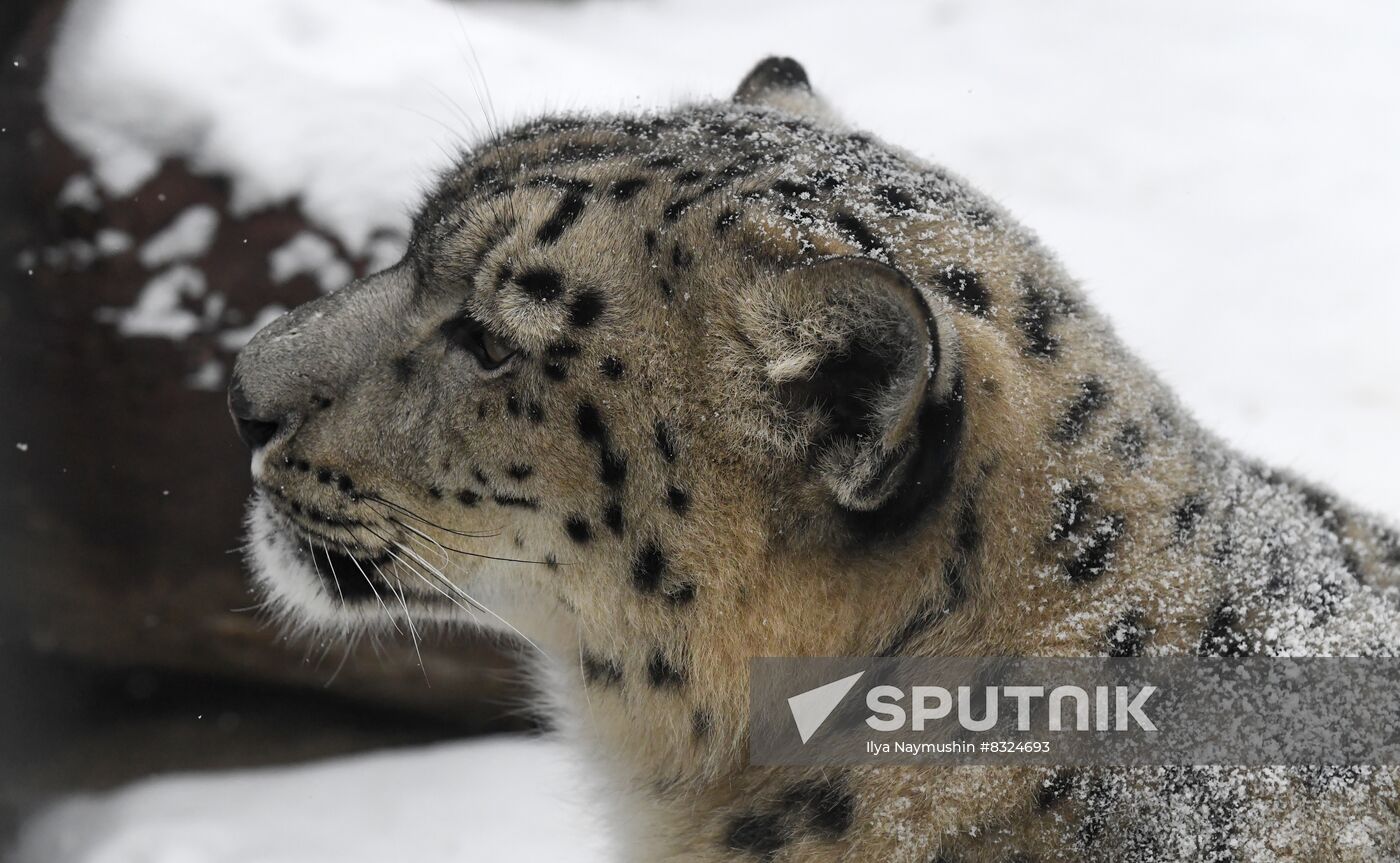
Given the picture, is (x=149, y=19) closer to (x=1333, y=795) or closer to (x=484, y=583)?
(x=484, y=583)

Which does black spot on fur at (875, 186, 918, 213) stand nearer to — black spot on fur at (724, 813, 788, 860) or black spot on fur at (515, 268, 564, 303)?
black spot on fur at (515, 268, 564, 303)

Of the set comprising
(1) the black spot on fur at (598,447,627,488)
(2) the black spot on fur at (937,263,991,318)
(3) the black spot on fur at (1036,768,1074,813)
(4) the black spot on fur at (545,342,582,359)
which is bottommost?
(3) the black spot on fur at (1036,768,1074,813)

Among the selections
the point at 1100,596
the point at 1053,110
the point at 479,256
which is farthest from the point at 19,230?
the point at 1053,110

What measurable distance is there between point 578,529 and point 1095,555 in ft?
3.72

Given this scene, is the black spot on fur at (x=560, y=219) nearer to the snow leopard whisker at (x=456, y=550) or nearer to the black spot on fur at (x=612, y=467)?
the black spot on fur at (x=612, y=467)

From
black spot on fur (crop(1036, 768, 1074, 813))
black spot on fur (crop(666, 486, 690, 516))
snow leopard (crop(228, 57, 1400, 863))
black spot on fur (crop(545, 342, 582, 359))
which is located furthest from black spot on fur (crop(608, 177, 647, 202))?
black spot on fur (crop(1036, 768, 1074, 813))

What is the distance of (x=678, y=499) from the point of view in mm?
2736

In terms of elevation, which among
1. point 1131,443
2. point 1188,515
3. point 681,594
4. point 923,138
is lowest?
point 681,594

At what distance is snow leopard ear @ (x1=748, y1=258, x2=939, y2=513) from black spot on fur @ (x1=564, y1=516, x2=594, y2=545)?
0.55m

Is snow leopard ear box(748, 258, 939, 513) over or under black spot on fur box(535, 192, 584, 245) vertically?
under

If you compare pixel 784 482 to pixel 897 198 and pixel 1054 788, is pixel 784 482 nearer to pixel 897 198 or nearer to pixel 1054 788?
pixel 897 198

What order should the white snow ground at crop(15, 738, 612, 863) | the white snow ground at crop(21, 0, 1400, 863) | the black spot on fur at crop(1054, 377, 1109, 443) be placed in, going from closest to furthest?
1. the black spot on fur at crop(1054, 377, 1109, 443)
2. the white snow ground at crop(15, 738, 612, 863)
3. the white snow ground at crop(21, 0, 1400, 863)

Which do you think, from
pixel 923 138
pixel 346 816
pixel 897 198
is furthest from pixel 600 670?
pixel 923 138

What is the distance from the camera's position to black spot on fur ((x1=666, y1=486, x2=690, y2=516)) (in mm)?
2732
